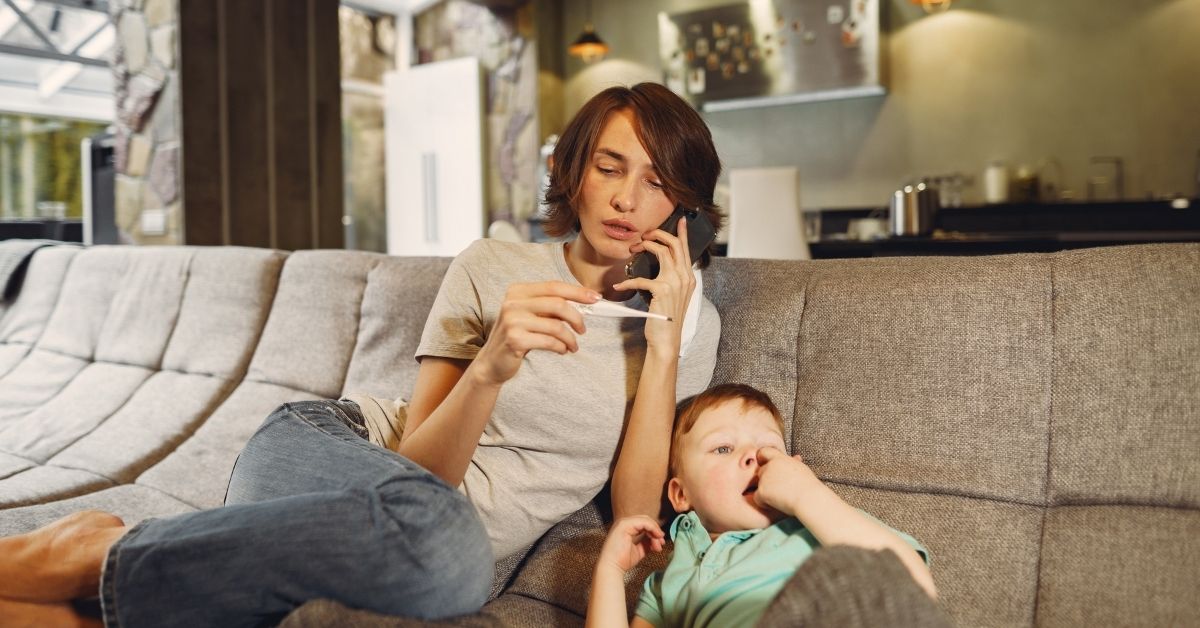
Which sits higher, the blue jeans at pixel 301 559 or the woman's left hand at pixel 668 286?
the woman's left hand at pixel 668 286

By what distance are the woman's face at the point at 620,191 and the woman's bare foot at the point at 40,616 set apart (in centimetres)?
96

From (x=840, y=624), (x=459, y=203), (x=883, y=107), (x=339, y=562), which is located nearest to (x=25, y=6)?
(x=459, y=203)

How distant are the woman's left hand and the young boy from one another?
0.13 metres

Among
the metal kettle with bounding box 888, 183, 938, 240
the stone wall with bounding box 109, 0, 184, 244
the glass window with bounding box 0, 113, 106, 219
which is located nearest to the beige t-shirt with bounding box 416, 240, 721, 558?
the metal kettle with bounding box 888, 183, 938, 240

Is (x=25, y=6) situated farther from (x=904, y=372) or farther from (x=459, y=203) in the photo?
(x=904, y=372)

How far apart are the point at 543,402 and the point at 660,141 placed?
48 centimetres

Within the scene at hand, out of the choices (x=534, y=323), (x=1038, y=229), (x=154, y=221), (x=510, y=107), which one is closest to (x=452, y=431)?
(x=534, y=323)

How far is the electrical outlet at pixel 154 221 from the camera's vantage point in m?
4.41

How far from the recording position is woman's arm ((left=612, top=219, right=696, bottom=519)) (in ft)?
4.54

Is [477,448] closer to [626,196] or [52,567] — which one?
[626,196]

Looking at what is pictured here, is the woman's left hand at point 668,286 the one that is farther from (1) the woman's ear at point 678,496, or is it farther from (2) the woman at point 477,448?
(1) the woman's ear at point 678,496

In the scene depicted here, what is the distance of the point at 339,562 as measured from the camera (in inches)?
41.0

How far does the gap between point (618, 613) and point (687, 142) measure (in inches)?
30.2

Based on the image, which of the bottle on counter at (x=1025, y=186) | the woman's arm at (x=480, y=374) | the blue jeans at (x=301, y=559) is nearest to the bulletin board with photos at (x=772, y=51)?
the bottle on counter at (x=1025, y=186)
